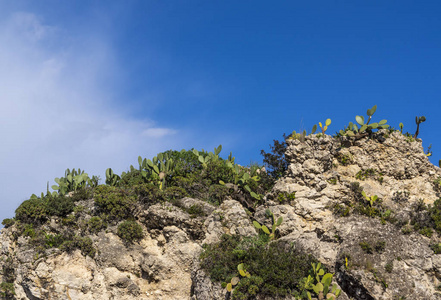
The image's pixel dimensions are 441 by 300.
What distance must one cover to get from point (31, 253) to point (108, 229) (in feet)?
10.2

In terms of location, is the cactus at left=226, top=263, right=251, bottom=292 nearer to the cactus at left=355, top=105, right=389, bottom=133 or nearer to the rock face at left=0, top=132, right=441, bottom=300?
the rock face at left=0, top=132, right=441, bottom=300

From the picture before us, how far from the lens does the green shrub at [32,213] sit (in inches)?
712

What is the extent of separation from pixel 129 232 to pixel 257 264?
5.87m

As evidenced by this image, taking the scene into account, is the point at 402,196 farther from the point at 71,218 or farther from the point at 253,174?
the point at 71,218

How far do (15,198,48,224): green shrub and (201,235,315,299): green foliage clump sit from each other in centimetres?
786

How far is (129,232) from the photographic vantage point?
672 inches

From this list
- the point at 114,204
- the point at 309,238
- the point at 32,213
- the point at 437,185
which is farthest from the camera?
the point at 32,213

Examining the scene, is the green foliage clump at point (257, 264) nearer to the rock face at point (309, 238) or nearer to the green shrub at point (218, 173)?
the rock face at point (309, 238)

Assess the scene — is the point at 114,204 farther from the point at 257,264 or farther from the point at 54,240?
the point at 257,264

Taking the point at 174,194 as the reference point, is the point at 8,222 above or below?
below

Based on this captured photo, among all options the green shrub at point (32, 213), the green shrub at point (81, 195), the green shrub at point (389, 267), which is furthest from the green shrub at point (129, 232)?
the green shrub at point (389, 267)

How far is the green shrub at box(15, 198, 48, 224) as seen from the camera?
59.4ft

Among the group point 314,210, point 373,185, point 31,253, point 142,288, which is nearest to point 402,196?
point 373,185

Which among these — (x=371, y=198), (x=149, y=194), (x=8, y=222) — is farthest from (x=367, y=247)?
(x=8, y=222)
